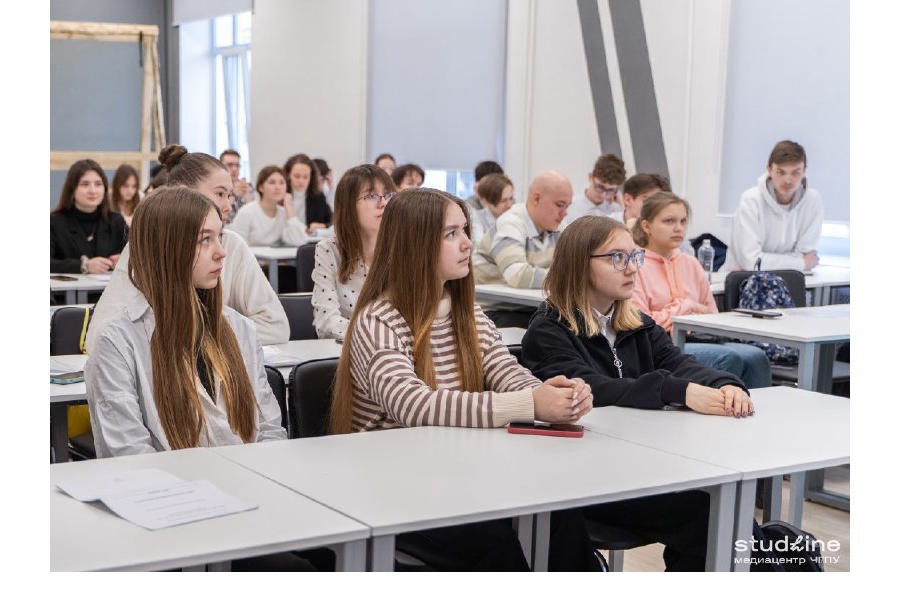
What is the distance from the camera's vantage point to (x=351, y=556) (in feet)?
5.82

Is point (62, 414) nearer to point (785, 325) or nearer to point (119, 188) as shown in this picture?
point (785, 325)

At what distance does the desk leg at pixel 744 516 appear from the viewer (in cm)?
223

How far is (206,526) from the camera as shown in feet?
5.74

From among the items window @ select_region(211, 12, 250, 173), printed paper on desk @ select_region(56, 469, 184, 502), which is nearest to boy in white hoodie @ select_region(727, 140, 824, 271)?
printed paper on desk @ select_region(56, 469, 184, 502)

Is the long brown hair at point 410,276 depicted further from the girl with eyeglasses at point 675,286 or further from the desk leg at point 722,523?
the girl with eyeglasses at point 675,286

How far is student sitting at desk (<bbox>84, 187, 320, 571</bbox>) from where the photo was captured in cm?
242

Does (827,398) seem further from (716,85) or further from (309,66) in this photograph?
(309,66)

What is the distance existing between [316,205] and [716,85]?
11.0ft

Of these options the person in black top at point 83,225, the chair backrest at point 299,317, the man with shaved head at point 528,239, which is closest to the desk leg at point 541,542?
the chair backrest at point 299,317

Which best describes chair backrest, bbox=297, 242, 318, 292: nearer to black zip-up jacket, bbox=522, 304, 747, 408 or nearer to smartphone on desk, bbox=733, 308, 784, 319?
smartphone on desk, bbox=733, 308, 784, 319

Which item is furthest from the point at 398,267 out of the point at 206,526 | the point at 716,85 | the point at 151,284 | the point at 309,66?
the point at 309,66

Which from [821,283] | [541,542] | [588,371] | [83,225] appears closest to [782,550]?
[541,542]

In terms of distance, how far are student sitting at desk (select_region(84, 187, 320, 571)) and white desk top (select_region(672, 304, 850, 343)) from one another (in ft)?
7.52

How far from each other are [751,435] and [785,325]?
196 cm
